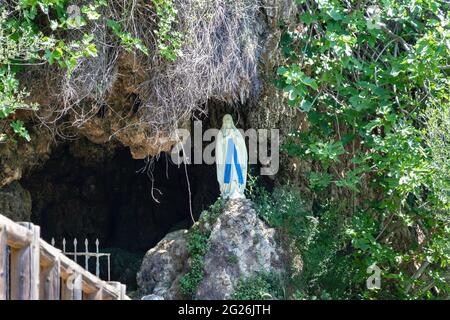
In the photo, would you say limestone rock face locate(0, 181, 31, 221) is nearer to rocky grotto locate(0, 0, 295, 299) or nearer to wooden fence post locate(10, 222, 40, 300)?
rocky grotto locate(0, 0, 295, 299)

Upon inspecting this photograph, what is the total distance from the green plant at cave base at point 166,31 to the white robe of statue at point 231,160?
56.9 inches

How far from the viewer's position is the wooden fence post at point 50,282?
693 centimetres

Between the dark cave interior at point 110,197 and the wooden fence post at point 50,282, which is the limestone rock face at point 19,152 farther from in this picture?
the wooden fence post at point 50,282

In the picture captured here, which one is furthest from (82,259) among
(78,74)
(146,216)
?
(78,74)

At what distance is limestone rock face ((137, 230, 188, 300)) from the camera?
1123 cm

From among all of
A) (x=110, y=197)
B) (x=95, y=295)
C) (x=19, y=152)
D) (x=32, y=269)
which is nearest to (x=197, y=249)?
(x=19, y=152)

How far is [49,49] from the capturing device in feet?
32.4

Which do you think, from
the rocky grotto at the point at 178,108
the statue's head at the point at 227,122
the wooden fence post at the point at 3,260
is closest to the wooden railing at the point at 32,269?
the wooden fence post at the point at 3,260

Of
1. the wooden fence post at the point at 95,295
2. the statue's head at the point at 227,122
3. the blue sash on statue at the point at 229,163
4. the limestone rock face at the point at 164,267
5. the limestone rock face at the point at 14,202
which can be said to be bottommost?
the wooden fence post at the point at 95,295

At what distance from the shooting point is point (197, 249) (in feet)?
36.4

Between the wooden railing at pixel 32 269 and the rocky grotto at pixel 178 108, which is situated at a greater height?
the rocky grotto at pixel 178 108

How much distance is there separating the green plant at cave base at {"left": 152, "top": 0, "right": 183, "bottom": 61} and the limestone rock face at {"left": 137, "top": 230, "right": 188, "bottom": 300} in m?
2.15

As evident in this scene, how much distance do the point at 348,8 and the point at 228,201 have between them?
2444mm

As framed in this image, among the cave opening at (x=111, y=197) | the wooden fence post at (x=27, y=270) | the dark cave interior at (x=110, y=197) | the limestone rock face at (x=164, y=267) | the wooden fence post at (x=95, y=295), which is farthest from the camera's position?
the dark cave interior at (x=110, y=197)
